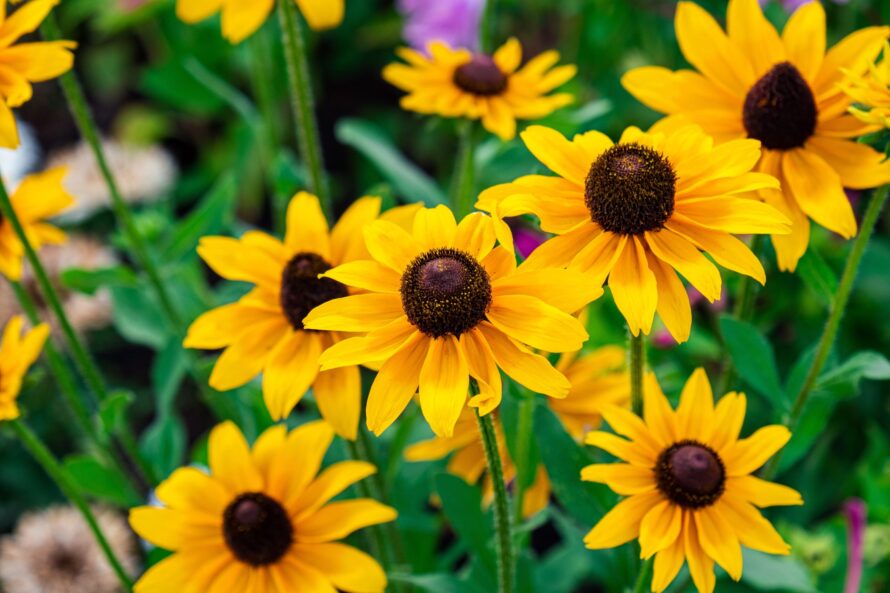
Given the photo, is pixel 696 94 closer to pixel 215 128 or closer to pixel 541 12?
pixel 541 12

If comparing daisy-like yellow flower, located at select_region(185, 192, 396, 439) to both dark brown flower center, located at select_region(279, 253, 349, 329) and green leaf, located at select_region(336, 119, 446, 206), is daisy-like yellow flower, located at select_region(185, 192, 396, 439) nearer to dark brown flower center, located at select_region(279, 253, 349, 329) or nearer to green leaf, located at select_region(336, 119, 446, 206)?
dark brown flower center, located at select_region(279, 253, 349, 329)

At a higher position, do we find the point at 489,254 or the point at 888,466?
the point at 489,254

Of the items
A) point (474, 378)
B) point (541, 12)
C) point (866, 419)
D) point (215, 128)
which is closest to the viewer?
point (474, 378)

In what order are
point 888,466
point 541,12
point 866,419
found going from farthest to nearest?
point 541,12 < point 866,419 < point 888,466

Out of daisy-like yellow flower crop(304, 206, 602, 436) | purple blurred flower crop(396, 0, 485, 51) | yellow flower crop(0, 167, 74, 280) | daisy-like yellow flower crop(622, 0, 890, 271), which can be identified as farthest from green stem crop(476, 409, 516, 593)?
purple blurred flower crop(396, 0, 485, 51)

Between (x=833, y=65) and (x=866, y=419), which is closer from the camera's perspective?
(x=833, y=65)

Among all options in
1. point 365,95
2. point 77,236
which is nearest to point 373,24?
point 365,95
